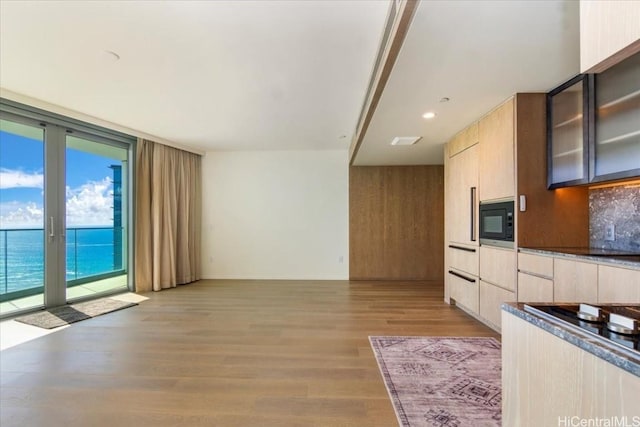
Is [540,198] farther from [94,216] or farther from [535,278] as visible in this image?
[94,216]

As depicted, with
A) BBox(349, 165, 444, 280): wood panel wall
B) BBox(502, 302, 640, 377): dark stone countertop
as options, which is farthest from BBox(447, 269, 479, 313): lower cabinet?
BBox(502, 302, 640, 377): dark stone countertop

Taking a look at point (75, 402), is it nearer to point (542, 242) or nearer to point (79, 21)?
point (79, 21)

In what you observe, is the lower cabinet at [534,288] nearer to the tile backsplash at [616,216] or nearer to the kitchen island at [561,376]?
the tile backsplash at [616,216]

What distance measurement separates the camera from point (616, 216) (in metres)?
2.54

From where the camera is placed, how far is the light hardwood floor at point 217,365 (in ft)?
6.18

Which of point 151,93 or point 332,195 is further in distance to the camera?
point 332,195

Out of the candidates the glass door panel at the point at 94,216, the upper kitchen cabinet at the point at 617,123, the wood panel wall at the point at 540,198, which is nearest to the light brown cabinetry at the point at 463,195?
the wood panel wall at the point at 540,198

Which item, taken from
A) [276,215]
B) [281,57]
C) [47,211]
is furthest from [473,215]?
[47,211]

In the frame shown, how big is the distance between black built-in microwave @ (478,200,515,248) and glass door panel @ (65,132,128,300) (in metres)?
5.38

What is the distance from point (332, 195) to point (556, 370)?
5.49 metres

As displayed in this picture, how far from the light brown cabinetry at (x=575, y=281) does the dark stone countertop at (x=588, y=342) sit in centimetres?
157

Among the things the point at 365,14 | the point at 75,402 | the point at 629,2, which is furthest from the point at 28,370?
the point at 629,2

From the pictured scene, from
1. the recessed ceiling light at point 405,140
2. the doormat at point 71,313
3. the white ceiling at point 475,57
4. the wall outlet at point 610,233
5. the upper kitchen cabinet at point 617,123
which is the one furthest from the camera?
the recessed ceiling light at point 405,140

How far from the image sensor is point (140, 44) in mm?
2432
